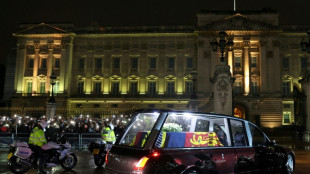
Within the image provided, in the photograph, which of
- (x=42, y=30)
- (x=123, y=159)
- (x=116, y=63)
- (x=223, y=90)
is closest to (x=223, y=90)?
(x=223, y=90)

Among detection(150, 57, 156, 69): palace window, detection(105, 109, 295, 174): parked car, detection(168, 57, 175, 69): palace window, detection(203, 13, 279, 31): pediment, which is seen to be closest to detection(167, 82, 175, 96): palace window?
detection(168, 57, 175, 69): palace window

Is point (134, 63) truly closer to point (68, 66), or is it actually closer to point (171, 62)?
point (171, 62)

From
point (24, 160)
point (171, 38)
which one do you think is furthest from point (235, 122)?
point (171, 38)

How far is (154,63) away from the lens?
157 ft

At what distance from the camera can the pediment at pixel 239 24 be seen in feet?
144

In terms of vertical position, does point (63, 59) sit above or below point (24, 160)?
above

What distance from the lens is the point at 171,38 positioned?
155 feet

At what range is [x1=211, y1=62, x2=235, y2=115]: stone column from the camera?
47.0 feet

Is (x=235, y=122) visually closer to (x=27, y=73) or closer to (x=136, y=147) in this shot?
(x=136, y=147)

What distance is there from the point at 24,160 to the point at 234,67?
3931 cm

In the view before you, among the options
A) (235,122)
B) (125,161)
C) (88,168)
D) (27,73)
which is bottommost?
(88,168)

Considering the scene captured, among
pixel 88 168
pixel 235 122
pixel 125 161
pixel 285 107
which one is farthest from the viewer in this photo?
pixel 285 107

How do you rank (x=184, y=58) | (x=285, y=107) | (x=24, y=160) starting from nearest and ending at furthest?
1. (x=24, y=160)
2. (x=285, y=107)
3. (x=184, y=58)

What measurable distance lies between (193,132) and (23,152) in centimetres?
587
